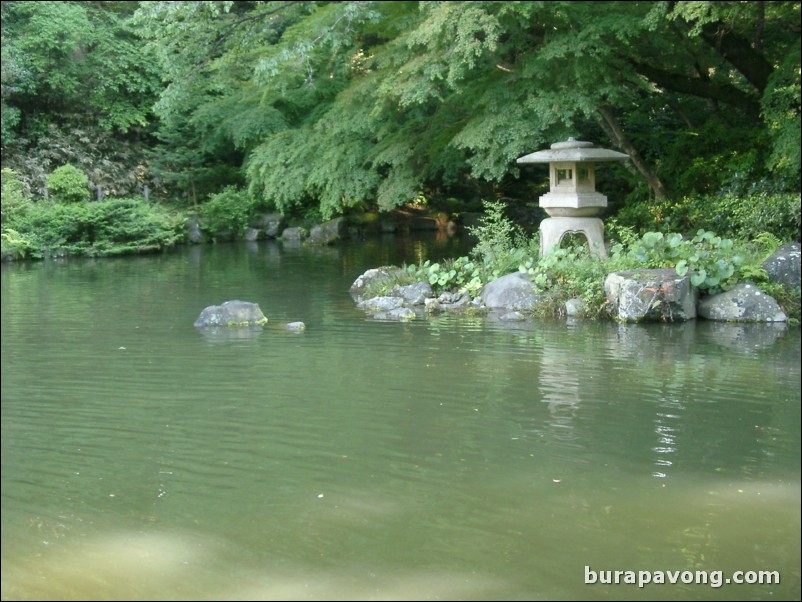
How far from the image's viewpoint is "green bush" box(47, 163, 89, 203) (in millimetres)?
20516

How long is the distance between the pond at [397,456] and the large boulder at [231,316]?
199 mm

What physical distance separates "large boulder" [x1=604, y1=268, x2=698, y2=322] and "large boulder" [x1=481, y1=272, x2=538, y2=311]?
1101 millimetres

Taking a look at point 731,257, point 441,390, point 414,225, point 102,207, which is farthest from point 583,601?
point 414,225

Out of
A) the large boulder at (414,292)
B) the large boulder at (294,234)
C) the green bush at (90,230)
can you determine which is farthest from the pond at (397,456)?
the large boulder at (294,234)

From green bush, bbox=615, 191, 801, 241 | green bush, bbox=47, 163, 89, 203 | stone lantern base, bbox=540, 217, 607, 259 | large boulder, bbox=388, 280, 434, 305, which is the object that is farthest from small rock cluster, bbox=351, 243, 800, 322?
green bush, bbox=47, 163, 89, 203

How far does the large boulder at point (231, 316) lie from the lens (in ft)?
33.6

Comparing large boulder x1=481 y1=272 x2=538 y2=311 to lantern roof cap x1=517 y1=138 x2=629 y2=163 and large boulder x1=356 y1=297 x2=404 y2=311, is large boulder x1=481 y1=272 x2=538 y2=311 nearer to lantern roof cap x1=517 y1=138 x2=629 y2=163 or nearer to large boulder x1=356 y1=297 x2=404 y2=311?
large boulder x1=356 y1=297 x2=404 y2=311

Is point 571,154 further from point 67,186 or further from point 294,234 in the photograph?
point 67,186

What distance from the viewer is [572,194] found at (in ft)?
39.8

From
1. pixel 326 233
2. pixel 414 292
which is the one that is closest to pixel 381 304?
pixel 414 292

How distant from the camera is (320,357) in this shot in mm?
8531

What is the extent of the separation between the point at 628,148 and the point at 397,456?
10.9m

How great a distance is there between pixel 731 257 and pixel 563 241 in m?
2.87

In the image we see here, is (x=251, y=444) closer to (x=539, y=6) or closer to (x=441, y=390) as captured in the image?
(x=441, y=390)
